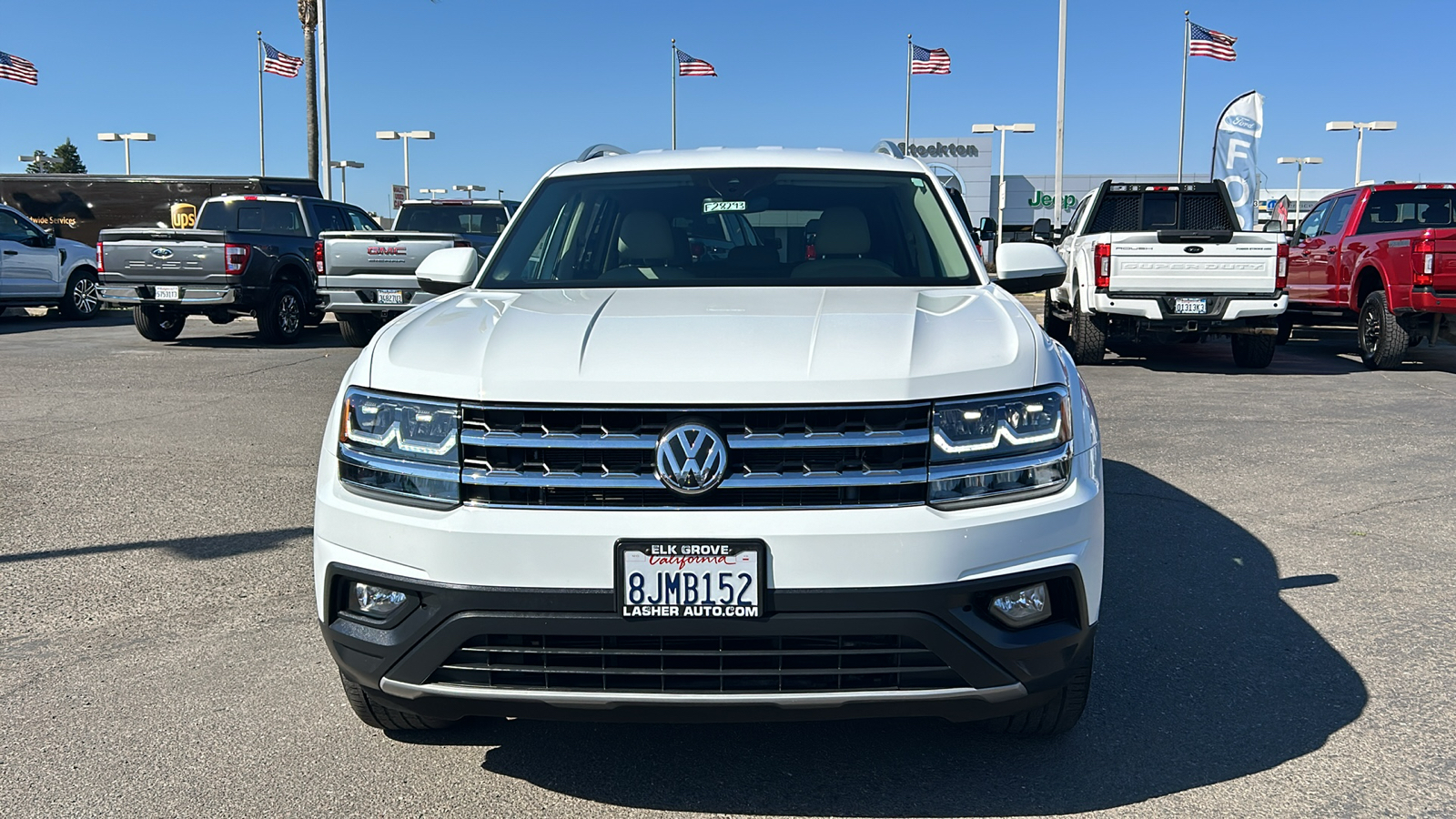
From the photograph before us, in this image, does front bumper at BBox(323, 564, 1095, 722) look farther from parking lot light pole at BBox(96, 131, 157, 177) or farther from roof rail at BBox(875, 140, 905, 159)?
parking lot light pole at BBox(96, 131, 157, 177)

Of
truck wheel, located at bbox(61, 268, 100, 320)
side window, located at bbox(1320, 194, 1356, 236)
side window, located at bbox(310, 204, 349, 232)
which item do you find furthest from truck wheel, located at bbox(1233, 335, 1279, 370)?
truck wheel, located at bbox(61, 268, 100, 320)

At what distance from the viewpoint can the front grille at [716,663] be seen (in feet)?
9.07

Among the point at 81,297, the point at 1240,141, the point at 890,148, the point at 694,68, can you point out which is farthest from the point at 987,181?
the point at 890,148

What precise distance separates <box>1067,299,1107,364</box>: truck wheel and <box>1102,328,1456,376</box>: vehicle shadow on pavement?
0.54 m

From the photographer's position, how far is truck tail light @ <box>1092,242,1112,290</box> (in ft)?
40.3

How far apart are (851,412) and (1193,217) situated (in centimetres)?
1335

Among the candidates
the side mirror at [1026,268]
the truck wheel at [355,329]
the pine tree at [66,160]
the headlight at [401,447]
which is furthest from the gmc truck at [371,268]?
the pine tree at [66,160]

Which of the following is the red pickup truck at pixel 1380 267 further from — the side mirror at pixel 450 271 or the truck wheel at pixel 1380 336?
the side mirror at pixel 450 271

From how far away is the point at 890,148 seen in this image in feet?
18.8

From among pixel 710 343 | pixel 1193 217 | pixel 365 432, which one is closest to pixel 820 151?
pixel 710 343

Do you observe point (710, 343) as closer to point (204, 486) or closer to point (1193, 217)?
point (204, 486)

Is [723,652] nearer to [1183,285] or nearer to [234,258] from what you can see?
[1183,285]

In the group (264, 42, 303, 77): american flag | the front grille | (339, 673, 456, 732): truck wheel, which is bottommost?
(339, 673, 456, 732): truck wheel

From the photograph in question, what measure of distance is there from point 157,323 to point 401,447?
47.7 feet
